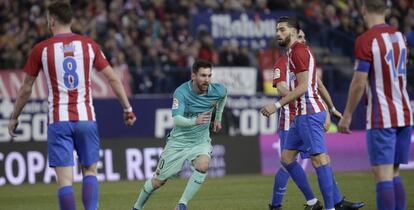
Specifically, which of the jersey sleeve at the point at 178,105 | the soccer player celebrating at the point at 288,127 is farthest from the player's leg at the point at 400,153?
the jersey sleeve at the point at 178,105

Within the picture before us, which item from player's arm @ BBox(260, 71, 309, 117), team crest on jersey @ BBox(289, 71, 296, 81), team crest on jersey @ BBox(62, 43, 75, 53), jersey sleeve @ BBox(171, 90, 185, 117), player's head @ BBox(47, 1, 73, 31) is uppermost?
player's head @ BBox(47, 1, 73, 31)

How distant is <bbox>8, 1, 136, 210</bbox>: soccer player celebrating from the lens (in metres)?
10.0

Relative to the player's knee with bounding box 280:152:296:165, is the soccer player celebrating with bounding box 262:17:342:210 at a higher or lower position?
higher

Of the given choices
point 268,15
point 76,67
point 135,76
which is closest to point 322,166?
point 76,67

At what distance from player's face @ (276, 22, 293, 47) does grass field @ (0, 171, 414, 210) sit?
2728mm

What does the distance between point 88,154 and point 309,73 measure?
3.10m

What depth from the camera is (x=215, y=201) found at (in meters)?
15.2

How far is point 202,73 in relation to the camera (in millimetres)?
12320

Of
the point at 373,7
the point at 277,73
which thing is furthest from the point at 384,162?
the point at 277,73

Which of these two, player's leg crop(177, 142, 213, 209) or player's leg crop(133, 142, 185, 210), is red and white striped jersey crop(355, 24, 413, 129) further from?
player's leg crop(133, 142, 185, 210)

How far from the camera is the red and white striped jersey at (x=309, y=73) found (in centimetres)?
1158

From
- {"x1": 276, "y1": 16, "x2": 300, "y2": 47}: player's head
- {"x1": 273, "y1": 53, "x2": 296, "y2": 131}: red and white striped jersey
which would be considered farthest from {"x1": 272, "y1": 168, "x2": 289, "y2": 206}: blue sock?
{"x1": 276, "y1": 16, "x2": 300, "y2": 47}: player's head

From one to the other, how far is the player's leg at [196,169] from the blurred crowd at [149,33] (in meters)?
12.3

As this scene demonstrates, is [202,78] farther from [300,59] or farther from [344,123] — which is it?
[344,123]
